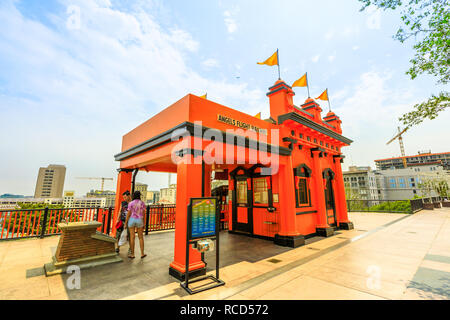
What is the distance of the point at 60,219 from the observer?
29.5 ft

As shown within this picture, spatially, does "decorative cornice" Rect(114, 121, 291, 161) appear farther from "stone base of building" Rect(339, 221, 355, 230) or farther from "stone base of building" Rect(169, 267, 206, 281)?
"stone base of building" Rect(339, 221, 355, 230)

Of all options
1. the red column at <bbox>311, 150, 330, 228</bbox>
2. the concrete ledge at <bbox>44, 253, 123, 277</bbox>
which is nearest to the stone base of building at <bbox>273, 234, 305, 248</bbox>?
the red column at <bbox>311, 150, 330, 228</bbox>

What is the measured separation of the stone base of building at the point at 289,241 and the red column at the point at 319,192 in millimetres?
2261

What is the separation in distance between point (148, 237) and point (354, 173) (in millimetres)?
81441

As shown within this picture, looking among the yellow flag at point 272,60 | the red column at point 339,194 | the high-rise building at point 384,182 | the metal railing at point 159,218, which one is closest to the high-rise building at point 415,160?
the high-rise building at point 384,182

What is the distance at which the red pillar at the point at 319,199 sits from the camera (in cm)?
889

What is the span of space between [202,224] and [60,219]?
29.4 feet

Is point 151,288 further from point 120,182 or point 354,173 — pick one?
point 354,173

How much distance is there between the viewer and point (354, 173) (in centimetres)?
7069

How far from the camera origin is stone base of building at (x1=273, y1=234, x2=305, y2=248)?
7.02 metres

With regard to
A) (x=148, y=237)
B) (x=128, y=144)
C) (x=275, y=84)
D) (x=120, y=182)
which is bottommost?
(x=148, y=237)
